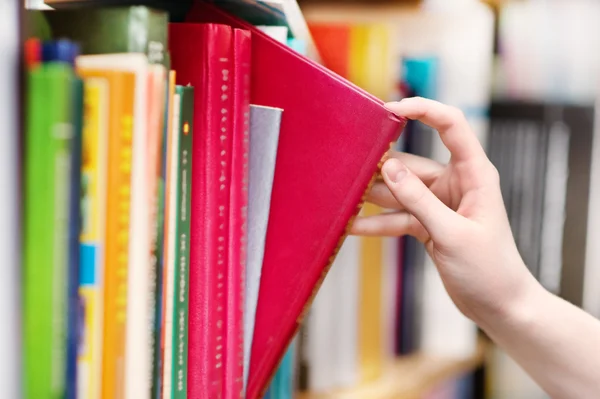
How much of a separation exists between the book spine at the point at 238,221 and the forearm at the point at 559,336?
331mm

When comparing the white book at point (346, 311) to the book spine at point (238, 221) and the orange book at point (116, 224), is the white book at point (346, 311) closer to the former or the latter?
the book spine at point (238, 221)

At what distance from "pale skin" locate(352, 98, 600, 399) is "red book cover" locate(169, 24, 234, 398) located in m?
0.17

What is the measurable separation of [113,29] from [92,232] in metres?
0.16

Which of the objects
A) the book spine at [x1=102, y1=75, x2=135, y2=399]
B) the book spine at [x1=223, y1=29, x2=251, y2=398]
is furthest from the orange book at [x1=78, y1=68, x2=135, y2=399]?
the book spine at [x1=223, y1=29, x2=251, y2=398]

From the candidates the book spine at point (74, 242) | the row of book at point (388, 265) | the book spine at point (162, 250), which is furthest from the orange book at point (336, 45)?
the book spine at point (74, 242)

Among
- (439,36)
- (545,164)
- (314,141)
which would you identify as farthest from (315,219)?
(545,164)

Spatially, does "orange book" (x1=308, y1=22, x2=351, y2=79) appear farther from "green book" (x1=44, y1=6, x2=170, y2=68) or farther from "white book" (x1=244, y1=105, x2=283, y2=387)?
"green book" (x1=44, y1=6, x2=170, y2=68)

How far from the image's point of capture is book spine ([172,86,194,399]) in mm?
581

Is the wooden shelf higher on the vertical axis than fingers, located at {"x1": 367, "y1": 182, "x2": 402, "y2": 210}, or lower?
lower

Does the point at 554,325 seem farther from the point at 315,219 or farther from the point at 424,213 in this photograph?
the point at 315,219

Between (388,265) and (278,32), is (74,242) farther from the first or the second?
(388,265)

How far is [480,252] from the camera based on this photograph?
0.72m

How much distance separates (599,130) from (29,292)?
40.1 inches

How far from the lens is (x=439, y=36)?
3.59 feet
